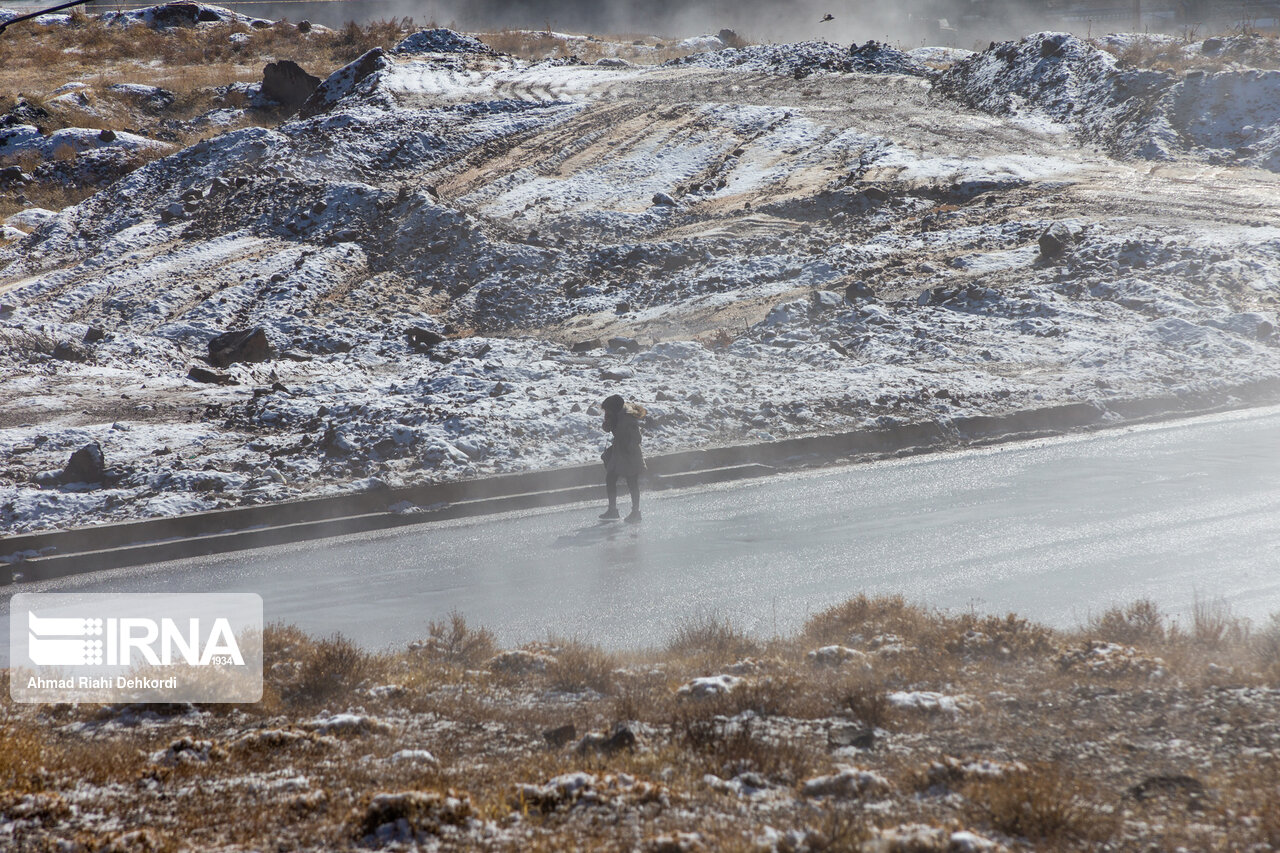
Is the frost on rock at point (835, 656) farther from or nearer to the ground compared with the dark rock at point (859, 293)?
nearer to the ground

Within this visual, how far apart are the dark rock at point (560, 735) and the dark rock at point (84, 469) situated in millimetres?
9593

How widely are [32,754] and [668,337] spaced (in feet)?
48.9

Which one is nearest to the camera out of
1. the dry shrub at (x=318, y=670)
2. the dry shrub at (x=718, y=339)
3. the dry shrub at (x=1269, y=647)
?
the dry shrub at (x=1269, y=647)

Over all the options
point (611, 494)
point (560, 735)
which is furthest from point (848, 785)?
point (611, 494)

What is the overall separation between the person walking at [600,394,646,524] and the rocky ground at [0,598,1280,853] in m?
4.30

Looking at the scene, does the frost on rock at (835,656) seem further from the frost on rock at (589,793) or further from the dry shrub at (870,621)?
the frost on rock at (589,793)

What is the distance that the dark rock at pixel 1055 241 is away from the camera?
21016 millimetres

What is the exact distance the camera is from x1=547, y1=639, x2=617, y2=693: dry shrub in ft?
19.0

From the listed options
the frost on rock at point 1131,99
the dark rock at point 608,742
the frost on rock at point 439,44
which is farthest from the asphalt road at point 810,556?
the frost on rock at point 439,44

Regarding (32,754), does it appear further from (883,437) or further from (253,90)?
(253,90)

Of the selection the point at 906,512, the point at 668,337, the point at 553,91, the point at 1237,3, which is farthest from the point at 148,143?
the point at 1237,3

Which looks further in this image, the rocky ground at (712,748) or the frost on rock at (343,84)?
the frost on rock at (343,84)

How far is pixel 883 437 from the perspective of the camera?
14.0 meters

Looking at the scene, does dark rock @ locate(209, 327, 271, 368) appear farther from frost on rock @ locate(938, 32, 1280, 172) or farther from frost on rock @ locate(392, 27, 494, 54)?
frost on rock @ locate(938, 32, 1280, 172)
